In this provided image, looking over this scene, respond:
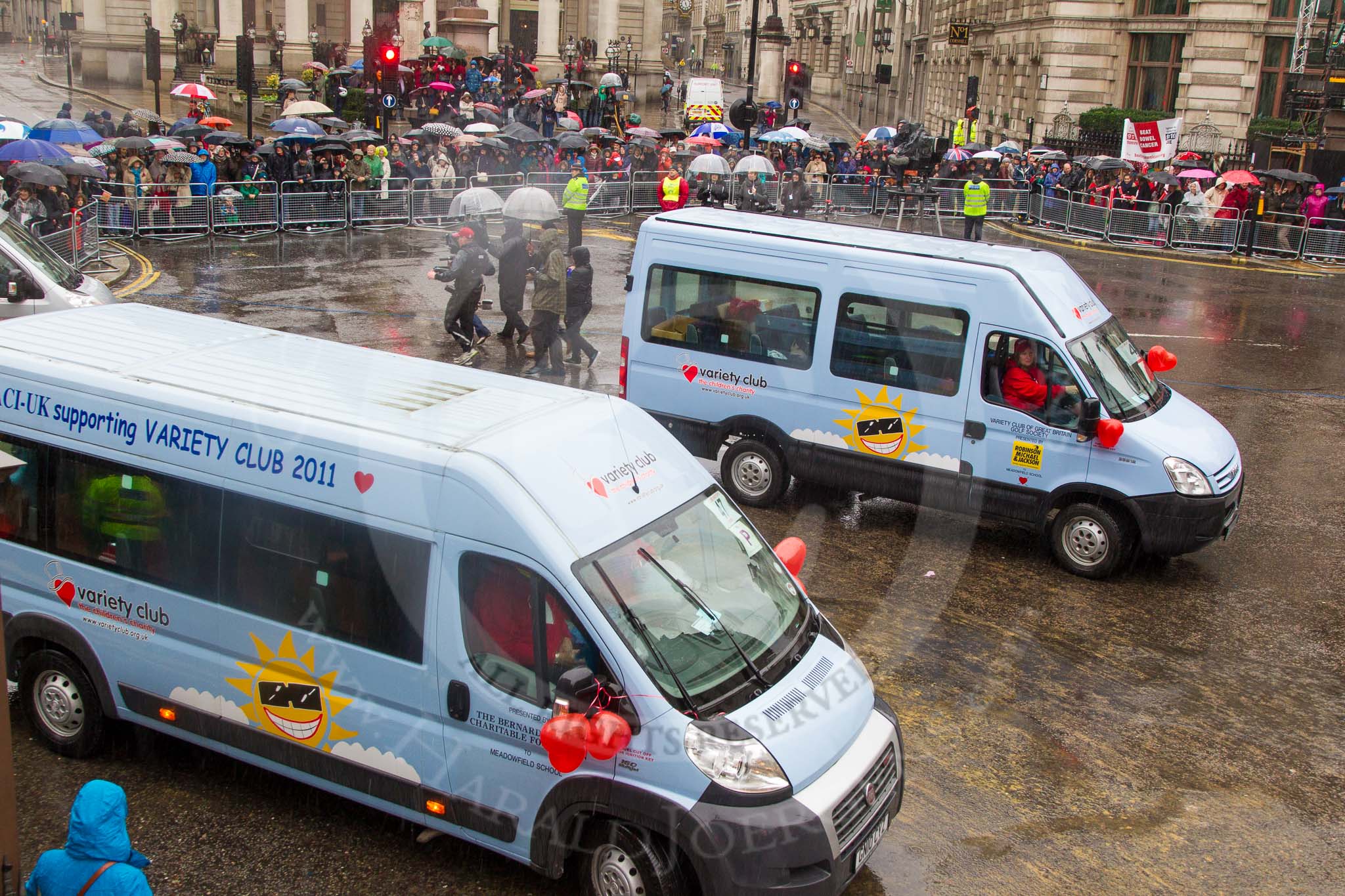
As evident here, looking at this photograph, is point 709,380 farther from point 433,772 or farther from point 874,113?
point 874,113

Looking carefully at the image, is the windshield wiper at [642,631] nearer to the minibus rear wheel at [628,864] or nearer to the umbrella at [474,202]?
the minibus rear wheel at [628,864]

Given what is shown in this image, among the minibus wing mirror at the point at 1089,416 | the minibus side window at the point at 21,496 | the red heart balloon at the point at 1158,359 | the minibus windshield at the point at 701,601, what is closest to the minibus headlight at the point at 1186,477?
the minibus wing mirror at the point at 1089,416

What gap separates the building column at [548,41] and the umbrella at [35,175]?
141 feet

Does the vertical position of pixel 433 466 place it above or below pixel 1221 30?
below

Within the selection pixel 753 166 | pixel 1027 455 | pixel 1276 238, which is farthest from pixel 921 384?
pixel 1276 238

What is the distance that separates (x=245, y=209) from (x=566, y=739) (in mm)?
22095

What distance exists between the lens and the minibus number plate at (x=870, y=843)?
5554mm

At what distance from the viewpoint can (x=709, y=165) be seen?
28.4 m

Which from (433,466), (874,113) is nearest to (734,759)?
(433,466)

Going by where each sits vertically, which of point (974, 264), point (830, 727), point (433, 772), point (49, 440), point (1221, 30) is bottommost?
point (433, 772)

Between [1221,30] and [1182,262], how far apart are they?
15.3m

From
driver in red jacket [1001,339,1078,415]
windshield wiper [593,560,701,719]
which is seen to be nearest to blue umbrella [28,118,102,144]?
driver in red jacket [1001,339,1078,415]

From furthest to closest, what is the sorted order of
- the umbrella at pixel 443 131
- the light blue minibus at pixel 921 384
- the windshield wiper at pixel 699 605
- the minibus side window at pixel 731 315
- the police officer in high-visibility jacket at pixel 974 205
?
the umbrella at pixel 443 131 → the police officer in high-visibility jacket at pixel 974 205 → the minibus side window at pixel 731 315 → the light blue minibus at pixel 921 384 → the windshield wiper at pixel 699 605

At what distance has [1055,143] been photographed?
41.7m
